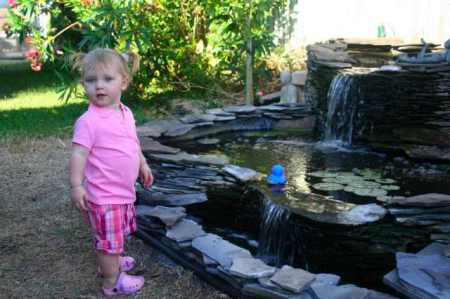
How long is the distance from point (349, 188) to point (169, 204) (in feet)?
4.02

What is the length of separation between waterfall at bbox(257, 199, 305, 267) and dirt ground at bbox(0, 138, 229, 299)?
50 cm

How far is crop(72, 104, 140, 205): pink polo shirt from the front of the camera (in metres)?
2.62

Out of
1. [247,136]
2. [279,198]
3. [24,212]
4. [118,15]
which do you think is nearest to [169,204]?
[279,198]

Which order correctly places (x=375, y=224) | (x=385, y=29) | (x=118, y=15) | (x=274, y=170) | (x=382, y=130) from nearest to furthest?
(x=375, y=224)
(x=274, y=170)
(x=382, y=130)
(x=118, y=15)
(x=385, y=29)

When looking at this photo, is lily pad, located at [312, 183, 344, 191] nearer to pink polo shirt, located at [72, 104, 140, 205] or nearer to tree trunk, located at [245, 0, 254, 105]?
pink polo shirt, located at [72, 104, 140, 205]

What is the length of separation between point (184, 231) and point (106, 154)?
657mm

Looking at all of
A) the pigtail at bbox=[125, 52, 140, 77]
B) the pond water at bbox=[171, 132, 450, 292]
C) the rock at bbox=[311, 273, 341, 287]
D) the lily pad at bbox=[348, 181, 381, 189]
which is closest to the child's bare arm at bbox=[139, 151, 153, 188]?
the pigtail at bbox=[125, 52, 140, 77]

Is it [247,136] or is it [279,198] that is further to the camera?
[247,136]

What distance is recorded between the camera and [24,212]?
3.92 metres

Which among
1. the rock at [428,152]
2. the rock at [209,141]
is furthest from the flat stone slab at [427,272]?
the rock at [209,141]

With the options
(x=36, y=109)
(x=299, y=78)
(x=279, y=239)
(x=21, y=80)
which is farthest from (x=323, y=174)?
(x=21, y=80)

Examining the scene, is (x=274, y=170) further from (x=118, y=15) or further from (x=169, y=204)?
(x=118, y=15)

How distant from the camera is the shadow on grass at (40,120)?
6.36m

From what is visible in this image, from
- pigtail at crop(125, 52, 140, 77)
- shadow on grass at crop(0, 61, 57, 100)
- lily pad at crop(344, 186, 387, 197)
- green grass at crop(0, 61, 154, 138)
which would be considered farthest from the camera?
shadow on grass at crop(0, 61, 57, 100)
